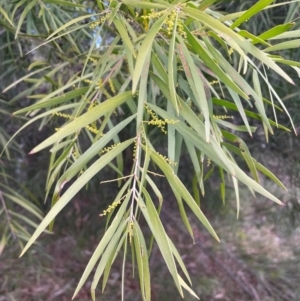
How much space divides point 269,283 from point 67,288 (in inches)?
30.3

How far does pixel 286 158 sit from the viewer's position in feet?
4.48

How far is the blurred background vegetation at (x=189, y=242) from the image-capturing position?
1366 mm

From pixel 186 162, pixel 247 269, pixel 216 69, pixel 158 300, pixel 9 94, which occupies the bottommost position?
pixel 158 300

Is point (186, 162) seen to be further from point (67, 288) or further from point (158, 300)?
point (67, 288)

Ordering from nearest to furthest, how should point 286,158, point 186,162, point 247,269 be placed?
point 286,158
point 186,162
point 247,269

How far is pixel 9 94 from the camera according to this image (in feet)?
4.51

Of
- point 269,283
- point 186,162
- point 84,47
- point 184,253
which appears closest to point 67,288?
point 184,253

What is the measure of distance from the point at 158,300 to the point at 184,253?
263mm

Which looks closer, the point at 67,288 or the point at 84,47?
the point at 84,47

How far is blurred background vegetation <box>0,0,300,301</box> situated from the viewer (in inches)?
53.8

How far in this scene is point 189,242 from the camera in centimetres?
177

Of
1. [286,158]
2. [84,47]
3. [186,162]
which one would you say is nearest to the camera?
[84,47]

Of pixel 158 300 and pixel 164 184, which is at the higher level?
pixel 164 184

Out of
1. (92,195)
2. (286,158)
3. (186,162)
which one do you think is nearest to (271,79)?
(286,158)
